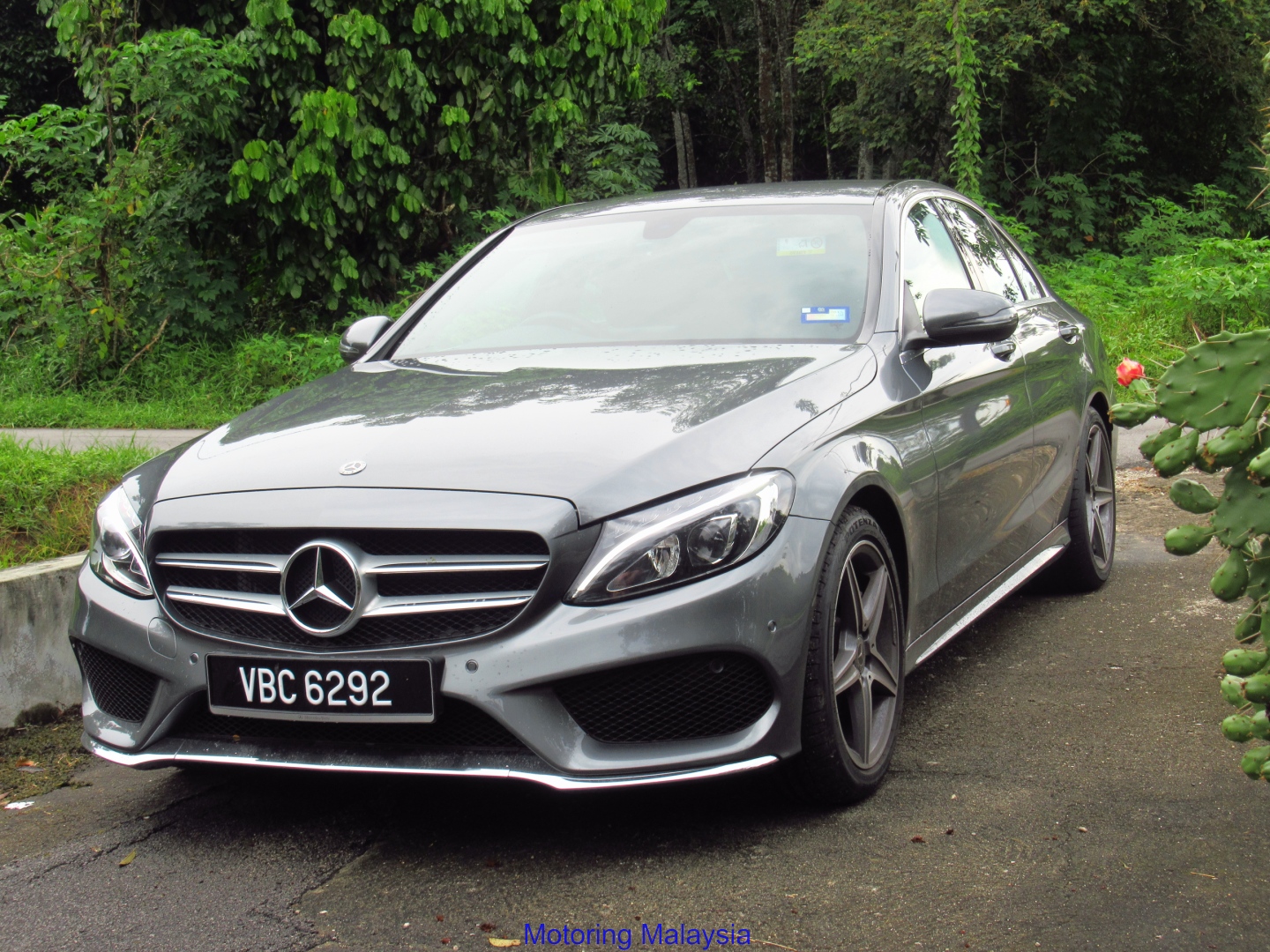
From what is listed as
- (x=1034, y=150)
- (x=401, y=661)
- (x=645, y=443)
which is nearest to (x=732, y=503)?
(x=645, y=443)

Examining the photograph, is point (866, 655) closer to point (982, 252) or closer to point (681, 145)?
point (982, 252)

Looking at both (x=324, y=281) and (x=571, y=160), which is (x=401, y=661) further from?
(x=571, y=160)

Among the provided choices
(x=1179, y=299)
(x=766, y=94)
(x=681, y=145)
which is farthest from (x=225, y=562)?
(x=681, y=145)

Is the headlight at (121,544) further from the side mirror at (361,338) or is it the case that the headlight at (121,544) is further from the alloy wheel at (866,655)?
the alloy wheel at (866,655)

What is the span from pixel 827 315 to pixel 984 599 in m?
1.08

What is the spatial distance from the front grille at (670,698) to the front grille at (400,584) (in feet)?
0.77

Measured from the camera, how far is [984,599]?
14.7 feet

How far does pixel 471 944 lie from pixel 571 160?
1835 cm

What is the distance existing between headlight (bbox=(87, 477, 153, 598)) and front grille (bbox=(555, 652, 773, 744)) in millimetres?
1103

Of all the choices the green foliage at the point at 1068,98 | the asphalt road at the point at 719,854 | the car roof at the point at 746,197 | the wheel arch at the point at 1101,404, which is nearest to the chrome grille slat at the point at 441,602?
the asphalt road at the point at 719,854

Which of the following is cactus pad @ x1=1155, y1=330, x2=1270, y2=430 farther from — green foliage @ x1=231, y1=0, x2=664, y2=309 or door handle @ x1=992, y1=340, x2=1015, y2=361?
green foliage @ x1=231, y1=0, x2=664, y2=309

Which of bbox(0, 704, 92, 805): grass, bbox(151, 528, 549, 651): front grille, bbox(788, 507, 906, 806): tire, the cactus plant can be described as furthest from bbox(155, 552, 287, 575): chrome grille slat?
the cactus plant

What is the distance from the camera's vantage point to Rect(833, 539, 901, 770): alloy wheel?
336 cm

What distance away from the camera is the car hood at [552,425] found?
306 cm
